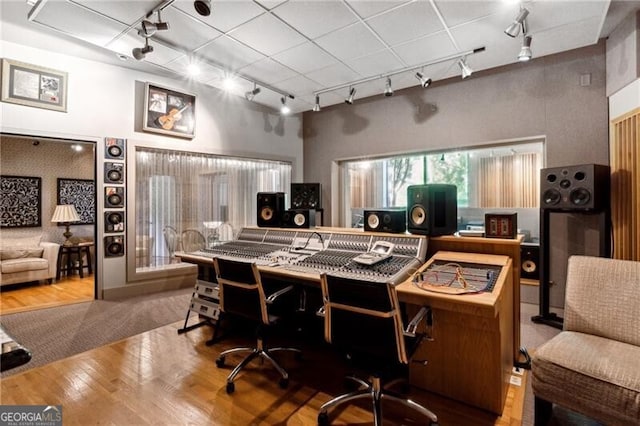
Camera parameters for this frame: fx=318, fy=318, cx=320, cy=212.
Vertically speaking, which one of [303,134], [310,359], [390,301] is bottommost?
[310,359]

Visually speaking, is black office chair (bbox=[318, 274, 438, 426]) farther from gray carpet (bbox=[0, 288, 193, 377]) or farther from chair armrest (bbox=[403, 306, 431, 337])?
gray carpet (bbox=[0, 288, 193, 377])

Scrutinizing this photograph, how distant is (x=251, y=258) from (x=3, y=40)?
3.39 meters

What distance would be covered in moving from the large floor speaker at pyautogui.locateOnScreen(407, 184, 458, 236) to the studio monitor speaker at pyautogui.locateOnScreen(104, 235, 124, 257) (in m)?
3.48

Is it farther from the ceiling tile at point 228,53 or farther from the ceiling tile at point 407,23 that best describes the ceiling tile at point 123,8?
the ceiling tile at point 407,23

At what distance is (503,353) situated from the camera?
1.92 m

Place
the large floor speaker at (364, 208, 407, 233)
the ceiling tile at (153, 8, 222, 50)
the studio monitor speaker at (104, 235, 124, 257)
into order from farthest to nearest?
1. the studio monitor speaker at (104, 235, 124, 257)
2. the ceiling tile at (153, 8, 222, 50)
3. the large floor speaker at (364, 208, 407, 233)

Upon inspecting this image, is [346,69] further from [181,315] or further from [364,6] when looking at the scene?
[181,315]

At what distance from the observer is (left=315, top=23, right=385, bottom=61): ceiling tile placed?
3.05m

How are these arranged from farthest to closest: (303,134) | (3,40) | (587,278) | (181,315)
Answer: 1. (303,134)
2. (181,315)
3. (3,40)
4. (587,278)

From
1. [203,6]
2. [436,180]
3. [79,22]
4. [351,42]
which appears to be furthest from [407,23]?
[436,180]

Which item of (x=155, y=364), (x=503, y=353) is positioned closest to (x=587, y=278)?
(x=503, y=353)

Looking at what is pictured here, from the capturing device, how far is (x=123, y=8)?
2.66m

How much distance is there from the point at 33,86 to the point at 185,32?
178cm

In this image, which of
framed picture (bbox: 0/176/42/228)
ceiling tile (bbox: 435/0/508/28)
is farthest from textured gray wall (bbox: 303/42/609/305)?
framed picture (bbox: 0/176/42/228)
